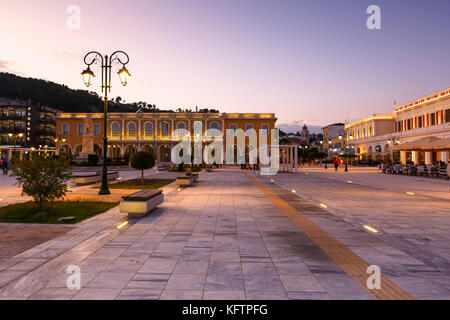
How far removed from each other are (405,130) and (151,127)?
4383 centimetres

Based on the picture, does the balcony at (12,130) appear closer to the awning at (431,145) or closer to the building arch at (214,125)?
the building arch at (214,125)

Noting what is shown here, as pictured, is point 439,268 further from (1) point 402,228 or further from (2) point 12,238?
(2) point 12,238

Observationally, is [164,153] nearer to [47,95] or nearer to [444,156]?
[444,156]

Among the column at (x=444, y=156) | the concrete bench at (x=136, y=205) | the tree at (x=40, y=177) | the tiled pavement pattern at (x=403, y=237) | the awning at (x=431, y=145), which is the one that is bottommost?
the tiled pavement pattern at (x=403, y=237)

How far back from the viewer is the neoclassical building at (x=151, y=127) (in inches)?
2250

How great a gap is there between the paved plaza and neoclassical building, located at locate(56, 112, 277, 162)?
4960cm

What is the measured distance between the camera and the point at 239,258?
15.4ft

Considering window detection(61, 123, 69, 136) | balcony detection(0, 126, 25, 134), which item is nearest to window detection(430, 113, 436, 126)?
window detection(61, 123, 69, 136)

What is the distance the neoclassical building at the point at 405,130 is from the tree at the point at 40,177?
25.3m

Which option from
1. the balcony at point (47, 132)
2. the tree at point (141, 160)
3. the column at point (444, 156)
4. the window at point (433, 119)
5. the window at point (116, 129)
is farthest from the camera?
the balcony at point (47, 132)

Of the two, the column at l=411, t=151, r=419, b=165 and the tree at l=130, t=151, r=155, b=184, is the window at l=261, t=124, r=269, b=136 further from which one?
the tree at l=130, t=151, r=155, b=184

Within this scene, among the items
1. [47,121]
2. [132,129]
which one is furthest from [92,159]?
[47,121]

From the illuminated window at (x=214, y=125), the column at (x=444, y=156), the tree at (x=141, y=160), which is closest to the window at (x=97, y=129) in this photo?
the illuminated window at (x=214, y=125)
